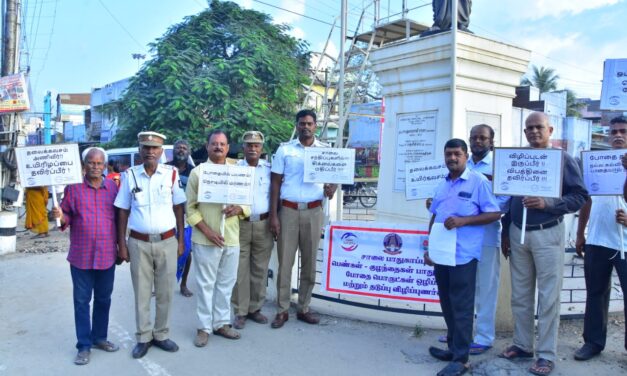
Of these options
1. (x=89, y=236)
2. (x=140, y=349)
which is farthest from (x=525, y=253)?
(x=89, y=236)

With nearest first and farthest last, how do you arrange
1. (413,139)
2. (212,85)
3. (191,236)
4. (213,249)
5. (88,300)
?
(88,300)
(213,249)
(191,236)
(413,139)
(212,85)

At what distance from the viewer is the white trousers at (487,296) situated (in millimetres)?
4094

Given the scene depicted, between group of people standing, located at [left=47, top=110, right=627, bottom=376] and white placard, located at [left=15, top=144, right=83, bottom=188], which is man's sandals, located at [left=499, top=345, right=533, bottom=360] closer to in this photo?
group of people standing, located at [left=47, top=110, right=627, bottom=376]

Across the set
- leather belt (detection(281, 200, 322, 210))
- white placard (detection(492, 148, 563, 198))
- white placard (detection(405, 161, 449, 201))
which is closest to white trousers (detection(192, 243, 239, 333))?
leather belt (detection(281, 200, 322, 210))

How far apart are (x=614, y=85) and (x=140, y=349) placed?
15.7 feet

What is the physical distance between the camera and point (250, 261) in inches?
191

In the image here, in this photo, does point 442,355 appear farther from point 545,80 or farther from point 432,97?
point 545,80

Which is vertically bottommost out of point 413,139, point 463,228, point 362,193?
point 362,193

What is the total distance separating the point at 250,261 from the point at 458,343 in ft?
7.10

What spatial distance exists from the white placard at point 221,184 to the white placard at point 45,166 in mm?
1000

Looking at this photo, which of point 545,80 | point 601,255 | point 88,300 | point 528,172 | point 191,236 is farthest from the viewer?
point 545,80

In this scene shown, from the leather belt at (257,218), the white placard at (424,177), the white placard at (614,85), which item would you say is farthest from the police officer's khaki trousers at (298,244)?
the white placard at (614,85)

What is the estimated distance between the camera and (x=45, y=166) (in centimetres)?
394

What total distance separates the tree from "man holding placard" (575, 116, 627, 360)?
11.0 m
